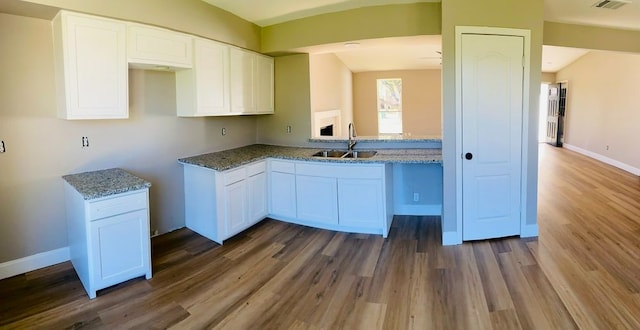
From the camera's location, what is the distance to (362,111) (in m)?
10.4

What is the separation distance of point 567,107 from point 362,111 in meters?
5.92

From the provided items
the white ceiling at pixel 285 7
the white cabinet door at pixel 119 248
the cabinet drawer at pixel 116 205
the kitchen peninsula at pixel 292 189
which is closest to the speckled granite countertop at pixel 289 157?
the kitchen peninsula at pixel 292 189

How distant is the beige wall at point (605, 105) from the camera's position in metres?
7.24

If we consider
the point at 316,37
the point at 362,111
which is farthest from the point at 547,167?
the point at 316,37

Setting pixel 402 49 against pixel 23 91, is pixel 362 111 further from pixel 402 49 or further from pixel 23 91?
pixel 23 91

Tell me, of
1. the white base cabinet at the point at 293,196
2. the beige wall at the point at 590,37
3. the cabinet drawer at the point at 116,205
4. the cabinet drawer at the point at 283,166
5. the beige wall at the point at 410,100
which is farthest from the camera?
the beige wall at the point at 410,100

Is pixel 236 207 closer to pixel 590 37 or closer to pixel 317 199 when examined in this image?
pixel 317 199

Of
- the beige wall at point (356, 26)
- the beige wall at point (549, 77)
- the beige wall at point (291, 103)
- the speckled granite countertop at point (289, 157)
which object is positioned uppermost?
the beige wall at point (549, 77)

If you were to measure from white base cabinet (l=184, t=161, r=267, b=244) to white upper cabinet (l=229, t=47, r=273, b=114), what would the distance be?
2.73ft

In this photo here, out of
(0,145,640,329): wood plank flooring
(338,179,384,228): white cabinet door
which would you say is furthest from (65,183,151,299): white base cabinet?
(338,179,384,228): white cabinet door

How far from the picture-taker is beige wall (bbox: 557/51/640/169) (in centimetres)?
724

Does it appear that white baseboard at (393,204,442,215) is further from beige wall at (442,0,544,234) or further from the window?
the window

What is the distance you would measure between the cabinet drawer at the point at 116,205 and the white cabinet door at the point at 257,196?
1339 millimetres

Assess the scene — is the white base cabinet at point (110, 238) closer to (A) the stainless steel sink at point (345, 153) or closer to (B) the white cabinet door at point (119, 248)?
(B) the white cabinet door at point (119, 248)
